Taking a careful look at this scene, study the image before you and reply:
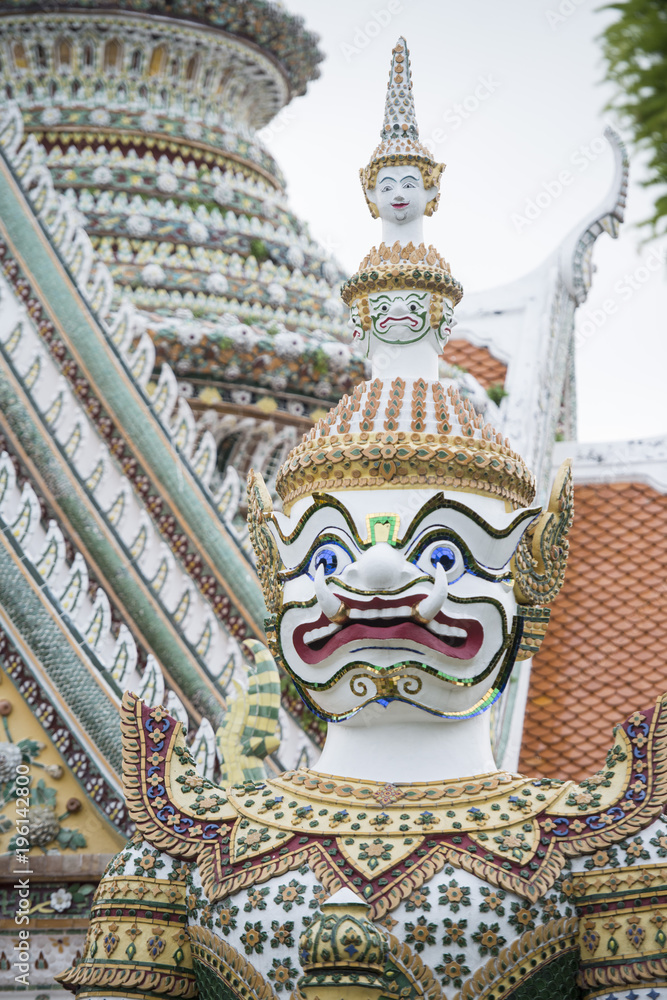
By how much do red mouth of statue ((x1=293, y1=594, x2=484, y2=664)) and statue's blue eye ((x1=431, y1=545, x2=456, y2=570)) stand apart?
0.14m

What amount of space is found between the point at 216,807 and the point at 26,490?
102 inches

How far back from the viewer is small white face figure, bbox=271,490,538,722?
3.89m

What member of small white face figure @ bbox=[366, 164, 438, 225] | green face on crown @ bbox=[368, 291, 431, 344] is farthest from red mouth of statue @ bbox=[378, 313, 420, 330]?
small white face figure @ bbox=[366, 164, 438, 225]

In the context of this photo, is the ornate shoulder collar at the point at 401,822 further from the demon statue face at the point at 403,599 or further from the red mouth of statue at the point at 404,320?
the red mouth of statue at the point at 404,320

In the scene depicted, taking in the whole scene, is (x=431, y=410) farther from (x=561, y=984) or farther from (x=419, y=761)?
(x=561, y=984)

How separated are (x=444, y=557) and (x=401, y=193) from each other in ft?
4.01

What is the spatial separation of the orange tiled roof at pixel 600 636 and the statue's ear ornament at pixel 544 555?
8.43 ft

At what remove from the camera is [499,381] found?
9.34m

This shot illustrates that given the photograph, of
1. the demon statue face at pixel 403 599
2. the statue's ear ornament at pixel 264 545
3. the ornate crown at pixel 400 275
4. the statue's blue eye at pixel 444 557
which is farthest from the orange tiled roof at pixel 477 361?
the statue's blue eye at pixel 444 557

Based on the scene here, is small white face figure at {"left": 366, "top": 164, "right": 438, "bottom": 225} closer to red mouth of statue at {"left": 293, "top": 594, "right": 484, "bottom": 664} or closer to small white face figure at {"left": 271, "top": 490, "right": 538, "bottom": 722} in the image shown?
small white face figure at {"left": 271, "top": 490, "right": 538, "bottom": 722}

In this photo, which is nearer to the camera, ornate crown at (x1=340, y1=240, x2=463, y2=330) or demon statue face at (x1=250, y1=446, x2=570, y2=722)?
demon statue face at (x1=250, y1=446, x2=570, y2=722)

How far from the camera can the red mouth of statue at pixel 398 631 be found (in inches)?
153

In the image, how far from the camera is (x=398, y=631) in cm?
387

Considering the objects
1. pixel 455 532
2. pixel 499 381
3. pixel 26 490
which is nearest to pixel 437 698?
pixel 455 532
